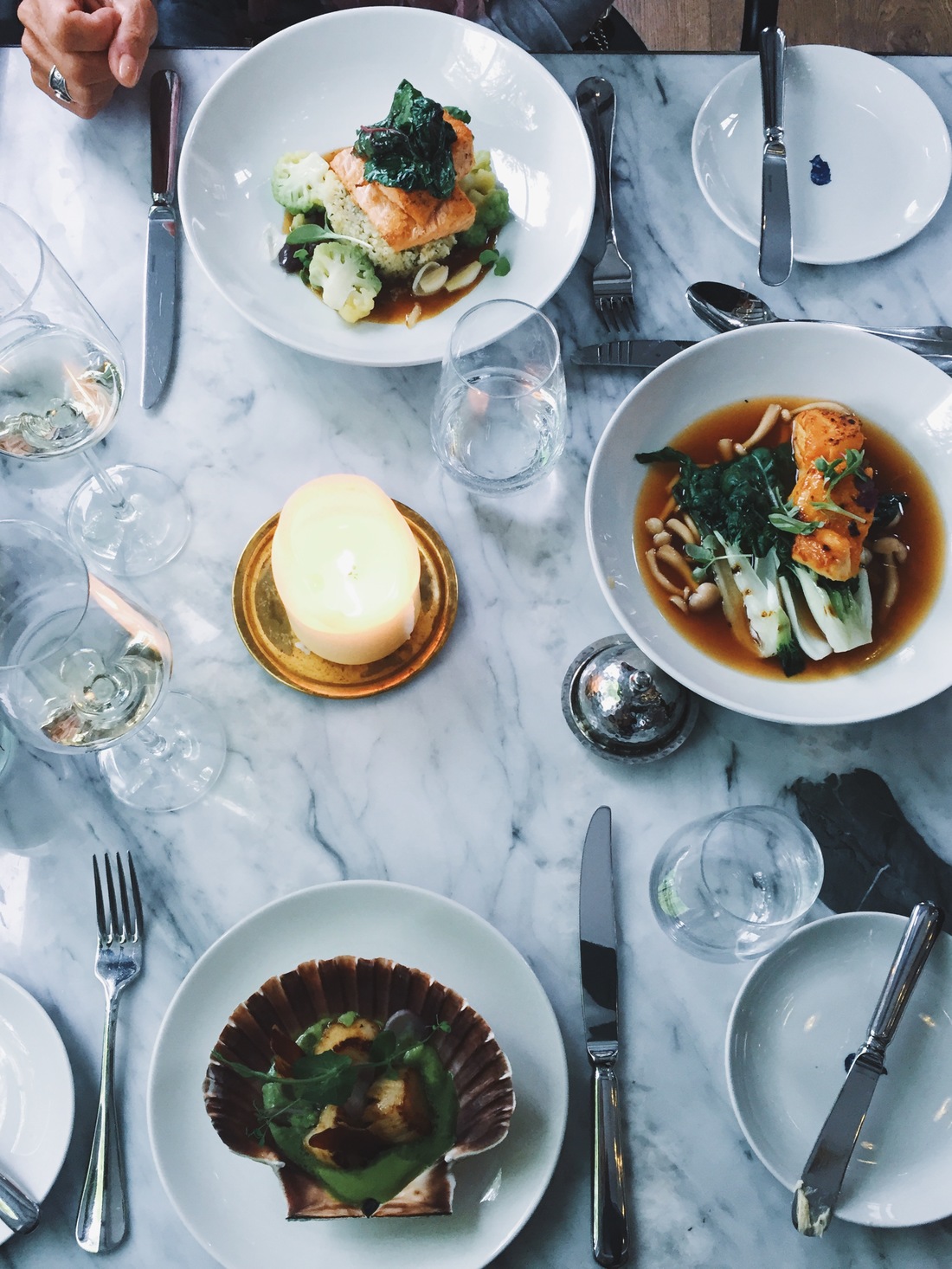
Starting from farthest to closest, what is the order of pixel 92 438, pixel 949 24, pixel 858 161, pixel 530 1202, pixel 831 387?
pixel 949 24 → pixel 858 161 → pixel 831 387 → pixel 92 438 → pixel 530 1202

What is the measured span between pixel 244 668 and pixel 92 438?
0.35 m

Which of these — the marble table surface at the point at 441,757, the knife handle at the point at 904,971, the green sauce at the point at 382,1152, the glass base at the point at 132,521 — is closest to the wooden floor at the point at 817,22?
the marble table surface at the point at 441,757

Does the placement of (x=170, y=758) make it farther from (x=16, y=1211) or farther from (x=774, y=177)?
(x=774, y=177)

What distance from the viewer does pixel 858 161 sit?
1543 millimetres

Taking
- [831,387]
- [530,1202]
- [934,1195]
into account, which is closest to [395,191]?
[831,387]

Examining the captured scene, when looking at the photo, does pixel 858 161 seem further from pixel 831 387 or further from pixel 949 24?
pixel 949 24

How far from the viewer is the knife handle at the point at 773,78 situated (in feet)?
4.99

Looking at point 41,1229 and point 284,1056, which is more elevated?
point 284,1056

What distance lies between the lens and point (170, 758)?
131 cm

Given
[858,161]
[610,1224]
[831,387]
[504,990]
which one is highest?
[858,161]

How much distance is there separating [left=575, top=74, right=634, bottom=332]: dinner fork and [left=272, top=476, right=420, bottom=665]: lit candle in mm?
533

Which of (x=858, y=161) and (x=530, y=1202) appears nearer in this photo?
(x=530, y=1202)

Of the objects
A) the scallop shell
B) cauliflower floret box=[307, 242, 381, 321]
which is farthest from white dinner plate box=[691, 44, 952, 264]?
the scallop shell

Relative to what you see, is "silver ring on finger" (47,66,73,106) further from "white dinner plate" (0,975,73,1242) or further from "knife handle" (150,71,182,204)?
"white dinner plate" (0,975,73,1242)
